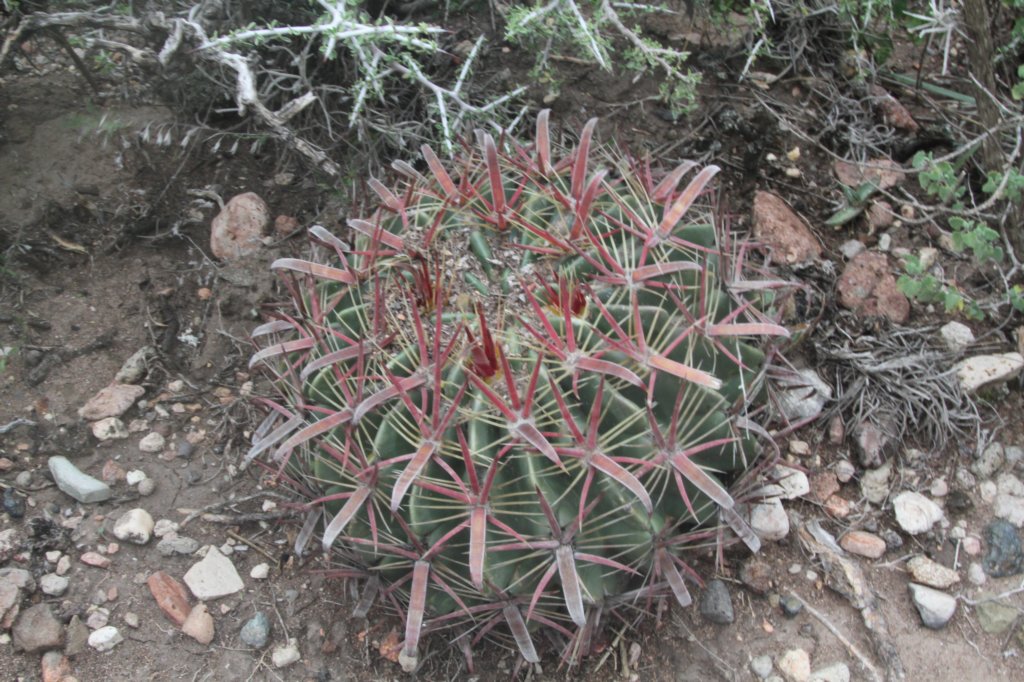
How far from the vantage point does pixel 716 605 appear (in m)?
1.98

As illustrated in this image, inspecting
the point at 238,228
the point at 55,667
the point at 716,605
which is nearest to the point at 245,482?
the point at 55,667

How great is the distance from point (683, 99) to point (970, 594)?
1552 mm

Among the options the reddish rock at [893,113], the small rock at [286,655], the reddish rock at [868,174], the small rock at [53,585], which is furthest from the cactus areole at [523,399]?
the reddish rock at [893,113]

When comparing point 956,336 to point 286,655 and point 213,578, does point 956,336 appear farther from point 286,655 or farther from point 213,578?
point 213,578

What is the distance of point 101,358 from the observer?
2.42 m

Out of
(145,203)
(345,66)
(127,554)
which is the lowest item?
(127,554)

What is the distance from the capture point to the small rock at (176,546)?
212cm

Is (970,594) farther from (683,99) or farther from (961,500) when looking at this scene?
(683,99)

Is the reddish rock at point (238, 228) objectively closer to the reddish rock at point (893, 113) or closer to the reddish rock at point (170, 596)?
the reddish rock at point (170, 596)

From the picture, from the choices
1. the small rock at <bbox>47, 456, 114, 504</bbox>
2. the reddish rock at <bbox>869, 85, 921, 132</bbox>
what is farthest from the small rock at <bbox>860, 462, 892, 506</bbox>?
the small rock at <bbox>47, 456, 114, 504</bbox>

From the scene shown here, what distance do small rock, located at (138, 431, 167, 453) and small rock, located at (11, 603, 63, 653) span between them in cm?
45

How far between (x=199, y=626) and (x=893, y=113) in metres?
2.37

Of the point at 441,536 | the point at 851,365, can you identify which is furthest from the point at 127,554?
the point at 851,365

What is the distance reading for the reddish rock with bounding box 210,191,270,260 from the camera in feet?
8.59
